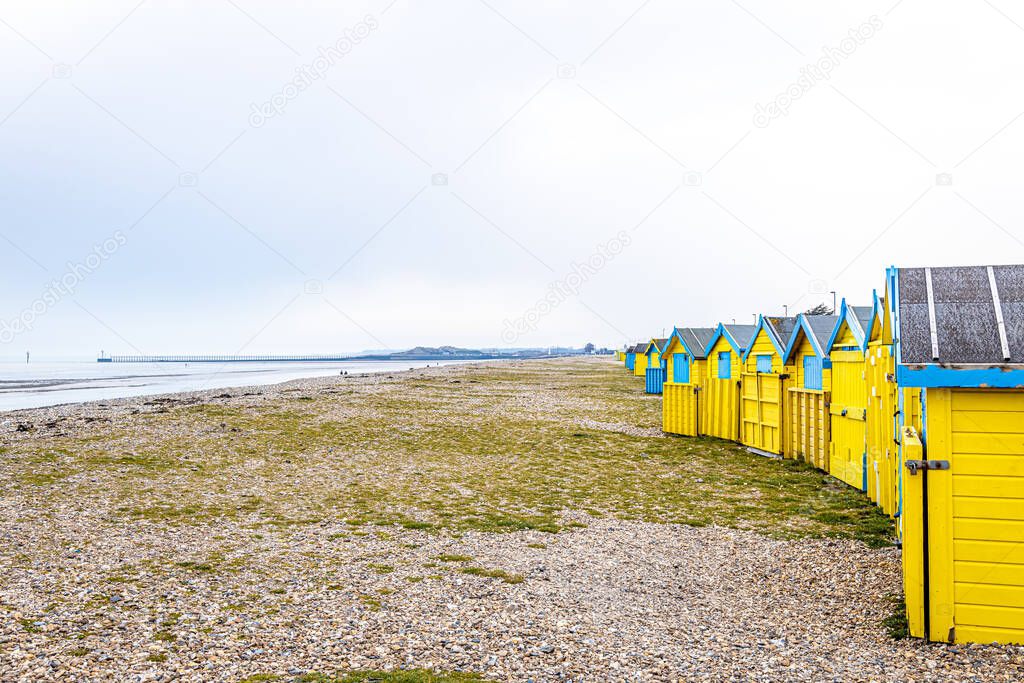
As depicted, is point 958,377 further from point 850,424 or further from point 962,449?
point 850,424

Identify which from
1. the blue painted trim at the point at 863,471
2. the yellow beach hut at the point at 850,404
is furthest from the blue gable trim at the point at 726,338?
the blue painted trim at the point at 863,471

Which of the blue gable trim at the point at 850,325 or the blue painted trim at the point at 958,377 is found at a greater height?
the blue gable trim at the point at 850,325

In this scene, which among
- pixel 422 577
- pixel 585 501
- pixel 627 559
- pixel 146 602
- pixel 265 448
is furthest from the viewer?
pixel 265 448

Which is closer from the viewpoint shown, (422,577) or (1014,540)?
(1014,540)

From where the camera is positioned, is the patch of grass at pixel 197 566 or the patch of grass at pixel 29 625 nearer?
the patch of grass at pixel 29 625

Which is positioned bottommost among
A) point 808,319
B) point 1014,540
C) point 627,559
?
point 627,559

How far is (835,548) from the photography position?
1031cm

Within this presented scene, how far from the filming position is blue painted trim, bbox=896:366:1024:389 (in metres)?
6.52

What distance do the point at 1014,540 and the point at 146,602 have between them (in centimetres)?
994

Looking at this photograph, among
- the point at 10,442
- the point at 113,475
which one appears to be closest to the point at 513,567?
the point at 113,475

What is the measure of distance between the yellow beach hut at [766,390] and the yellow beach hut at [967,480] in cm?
1211

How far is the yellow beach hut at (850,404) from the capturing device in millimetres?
14047

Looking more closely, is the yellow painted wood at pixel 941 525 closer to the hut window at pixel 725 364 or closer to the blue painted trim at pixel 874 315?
the blue painted trim at pixel 874 315

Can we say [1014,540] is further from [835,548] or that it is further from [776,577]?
[835,548]
